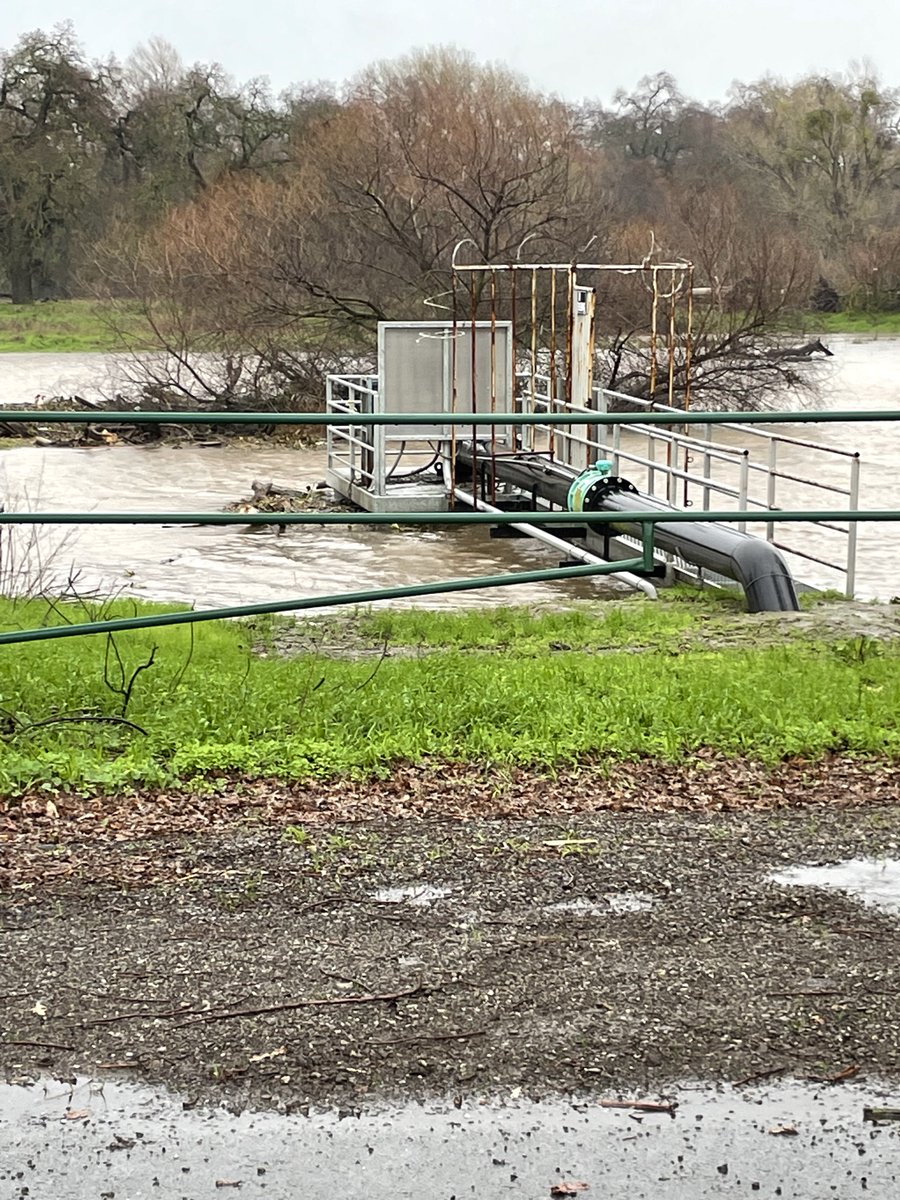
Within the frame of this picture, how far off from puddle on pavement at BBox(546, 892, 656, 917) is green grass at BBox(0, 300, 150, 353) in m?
53.0

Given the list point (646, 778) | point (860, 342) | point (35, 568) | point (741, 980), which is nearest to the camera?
point (741, 980)

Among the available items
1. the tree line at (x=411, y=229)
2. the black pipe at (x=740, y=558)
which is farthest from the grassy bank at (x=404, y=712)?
the tree line at (x=411, y=229)

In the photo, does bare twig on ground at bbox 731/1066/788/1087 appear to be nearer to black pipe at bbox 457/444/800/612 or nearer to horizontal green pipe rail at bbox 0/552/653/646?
horizontal green pipe rail at bbox 0/552/653/646

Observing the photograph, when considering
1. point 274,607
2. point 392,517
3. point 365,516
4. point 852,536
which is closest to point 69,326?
point 852,536

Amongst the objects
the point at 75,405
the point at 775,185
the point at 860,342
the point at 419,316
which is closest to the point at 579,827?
the point at 419,316

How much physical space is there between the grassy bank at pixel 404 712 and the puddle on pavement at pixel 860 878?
44.0 inches

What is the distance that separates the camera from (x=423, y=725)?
6340 mm

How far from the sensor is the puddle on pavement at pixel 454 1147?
3.18m

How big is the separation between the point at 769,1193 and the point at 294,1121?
36.8 inches

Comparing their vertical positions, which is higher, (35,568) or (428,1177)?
(428,1177)

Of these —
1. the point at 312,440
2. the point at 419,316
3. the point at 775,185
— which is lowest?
the point at 312,440

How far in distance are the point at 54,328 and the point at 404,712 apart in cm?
5963

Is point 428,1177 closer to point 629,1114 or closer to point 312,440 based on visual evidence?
point 629,1114

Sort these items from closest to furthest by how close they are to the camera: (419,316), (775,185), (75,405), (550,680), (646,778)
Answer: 1. (646,778)
2. (550,680)
3. (419,316)
4. (75,405)
5. (775,185)
